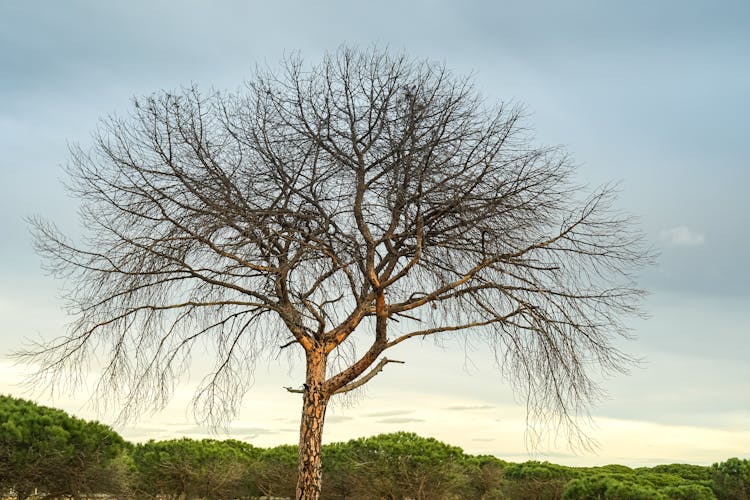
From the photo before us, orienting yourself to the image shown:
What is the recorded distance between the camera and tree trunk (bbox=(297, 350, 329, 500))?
997cm

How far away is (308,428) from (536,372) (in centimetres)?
331

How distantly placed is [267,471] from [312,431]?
6.93m

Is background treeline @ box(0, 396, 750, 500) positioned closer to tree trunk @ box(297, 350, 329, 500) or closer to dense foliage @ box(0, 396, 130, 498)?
dense foliage @ box(0, 396, 130, 498)

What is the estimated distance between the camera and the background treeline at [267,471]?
1086cm

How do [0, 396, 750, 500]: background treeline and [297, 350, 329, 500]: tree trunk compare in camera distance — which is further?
[0, 396, 750, 500]: background treeline

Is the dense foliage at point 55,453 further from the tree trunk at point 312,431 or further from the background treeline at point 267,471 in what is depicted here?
the tree trunk at point 312,431

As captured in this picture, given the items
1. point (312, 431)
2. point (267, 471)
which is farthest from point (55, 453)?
point (267, 471)

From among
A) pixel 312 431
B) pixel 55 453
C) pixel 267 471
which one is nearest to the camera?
pixel 312 431

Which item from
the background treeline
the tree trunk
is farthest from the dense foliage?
the tree trunk

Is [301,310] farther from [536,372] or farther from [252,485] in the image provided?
[252,485]

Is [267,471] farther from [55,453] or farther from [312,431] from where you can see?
[312,431]

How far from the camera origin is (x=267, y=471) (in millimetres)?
16328

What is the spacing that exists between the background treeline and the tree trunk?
11.7ft

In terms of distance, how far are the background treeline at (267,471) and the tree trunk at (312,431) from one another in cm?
358
